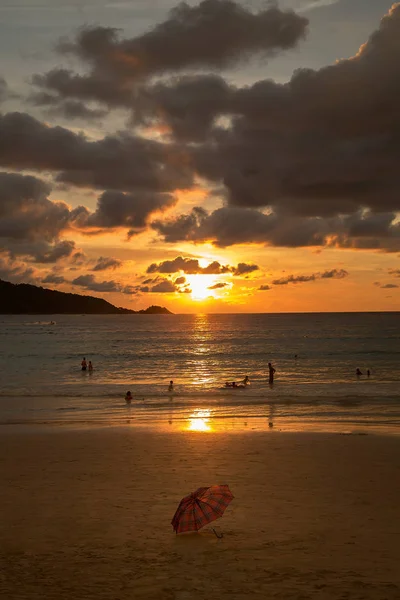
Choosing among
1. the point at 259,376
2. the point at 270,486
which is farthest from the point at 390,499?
the point at 259,376

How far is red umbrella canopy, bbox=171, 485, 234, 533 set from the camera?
534 inches

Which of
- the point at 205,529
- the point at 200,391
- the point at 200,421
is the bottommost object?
the point at 200,391

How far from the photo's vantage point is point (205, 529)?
48.3 feet

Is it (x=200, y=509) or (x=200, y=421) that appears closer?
(x=200, y=509)

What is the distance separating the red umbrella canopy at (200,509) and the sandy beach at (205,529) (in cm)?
52

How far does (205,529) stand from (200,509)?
131 cm

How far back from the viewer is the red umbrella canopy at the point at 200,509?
13.6m

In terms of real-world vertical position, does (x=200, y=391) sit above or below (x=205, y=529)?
below

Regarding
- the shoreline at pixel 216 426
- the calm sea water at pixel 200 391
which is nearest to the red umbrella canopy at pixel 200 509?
the shoreline at pixel 216 426

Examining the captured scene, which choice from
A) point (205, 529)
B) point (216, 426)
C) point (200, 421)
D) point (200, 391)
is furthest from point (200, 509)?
point (200, 391)

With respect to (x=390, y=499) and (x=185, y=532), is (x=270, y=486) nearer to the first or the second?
(x=390, y=499)

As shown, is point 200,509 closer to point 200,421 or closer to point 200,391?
point 200,421

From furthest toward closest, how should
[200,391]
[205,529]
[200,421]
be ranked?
[200,391] < [200,421] < [205,529]

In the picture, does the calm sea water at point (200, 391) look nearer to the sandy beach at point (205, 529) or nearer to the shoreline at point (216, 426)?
the shoreline at point (216, 426)
